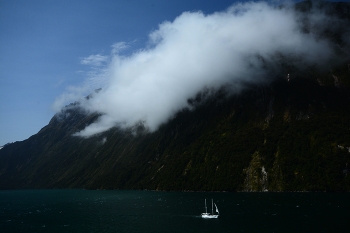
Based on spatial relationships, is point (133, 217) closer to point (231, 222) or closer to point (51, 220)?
point (51, 220)

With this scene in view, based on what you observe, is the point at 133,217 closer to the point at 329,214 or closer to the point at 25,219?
the point at 25,219

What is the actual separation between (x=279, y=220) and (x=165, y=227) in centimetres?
4391

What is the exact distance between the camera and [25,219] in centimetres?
14288

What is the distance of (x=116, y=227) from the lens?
4459 inches

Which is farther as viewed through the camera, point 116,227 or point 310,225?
point 116,227

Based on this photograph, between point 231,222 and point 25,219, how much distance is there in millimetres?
102161

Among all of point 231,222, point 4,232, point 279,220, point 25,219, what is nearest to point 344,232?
point 279,220

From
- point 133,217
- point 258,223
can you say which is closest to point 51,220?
point 133,217

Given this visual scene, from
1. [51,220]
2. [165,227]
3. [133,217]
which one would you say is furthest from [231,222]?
[51,220]

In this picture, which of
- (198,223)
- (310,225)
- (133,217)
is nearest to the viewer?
(310,225)

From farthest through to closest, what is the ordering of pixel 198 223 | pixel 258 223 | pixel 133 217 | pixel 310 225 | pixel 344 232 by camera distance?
pixel 133 217 → pixel 198 223 → pixel 258 223 → pixel 310 225 → pixel 344 232

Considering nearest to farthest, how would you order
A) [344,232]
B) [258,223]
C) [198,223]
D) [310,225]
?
[344,232], [310,225], [258,223], [198,223]

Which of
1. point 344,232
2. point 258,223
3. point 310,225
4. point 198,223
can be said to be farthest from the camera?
point 198,223

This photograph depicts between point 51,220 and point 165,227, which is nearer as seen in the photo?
point 165,227
